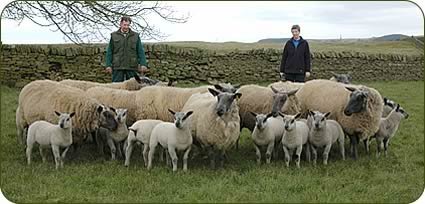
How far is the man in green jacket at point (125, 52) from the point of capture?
1124cm

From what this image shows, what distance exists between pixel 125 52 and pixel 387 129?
521 cm

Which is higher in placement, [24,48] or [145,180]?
[24,48]

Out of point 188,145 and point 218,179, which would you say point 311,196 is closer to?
point 218,179

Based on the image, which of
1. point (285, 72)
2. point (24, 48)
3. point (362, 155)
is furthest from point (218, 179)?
point (24, 48)

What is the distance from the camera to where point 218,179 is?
7977mm

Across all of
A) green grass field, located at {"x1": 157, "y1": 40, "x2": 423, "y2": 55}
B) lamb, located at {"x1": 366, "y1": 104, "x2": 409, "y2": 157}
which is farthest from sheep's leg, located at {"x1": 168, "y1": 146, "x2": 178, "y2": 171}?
lamb, located at {"x1": 366, "y1": 104, "x2": 409, "y2": 157}

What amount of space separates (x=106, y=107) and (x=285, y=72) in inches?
164

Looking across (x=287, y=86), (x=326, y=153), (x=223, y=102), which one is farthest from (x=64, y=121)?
(x=287, y=86)

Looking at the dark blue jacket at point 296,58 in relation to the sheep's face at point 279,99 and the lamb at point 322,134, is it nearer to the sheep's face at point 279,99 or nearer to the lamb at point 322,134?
the sheep's face at point 279,99

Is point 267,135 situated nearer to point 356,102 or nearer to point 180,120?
point 180,120

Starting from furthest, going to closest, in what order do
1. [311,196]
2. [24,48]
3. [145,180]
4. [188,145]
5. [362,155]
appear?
[24,48]
[362,155]
[188,145]
[145,180]
[311,196]

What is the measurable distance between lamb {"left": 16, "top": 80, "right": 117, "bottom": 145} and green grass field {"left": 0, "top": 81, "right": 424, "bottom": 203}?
1.65 ft

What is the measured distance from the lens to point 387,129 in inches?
400

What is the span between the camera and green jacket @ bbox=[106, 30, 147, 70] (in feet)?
36.9
